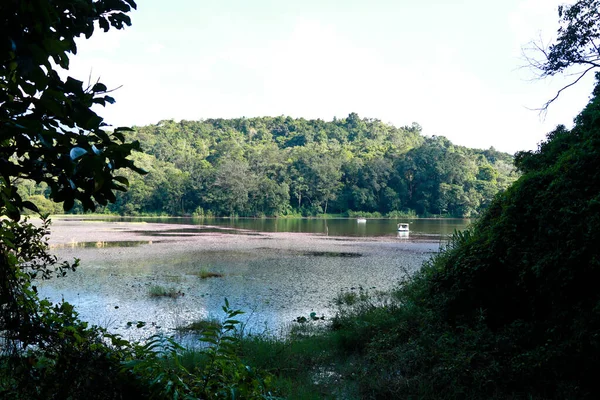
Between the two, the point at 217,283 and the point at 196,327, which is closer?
the point at 196,327

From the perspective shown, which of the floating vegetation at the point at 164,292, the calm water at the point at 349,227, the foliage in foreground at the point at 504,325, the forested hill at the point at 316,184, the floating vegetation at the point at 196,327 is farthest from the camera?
the forested hill at the point at 316,184

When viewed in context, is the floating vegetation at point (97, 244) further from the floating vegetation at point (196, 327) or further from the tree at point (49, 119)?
the tree at point (49, 119)

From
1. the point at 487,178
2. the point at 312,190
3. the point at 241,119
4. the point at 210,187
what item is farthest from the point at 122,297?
the point at 241,119

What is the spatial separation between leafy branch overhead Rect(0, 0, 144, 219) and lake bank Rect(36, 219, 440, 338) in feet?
20.4

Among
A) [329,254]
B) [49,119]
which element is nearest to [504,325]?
[49,119]

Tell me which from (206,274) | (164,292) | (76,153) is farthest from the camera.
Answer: (206,274)

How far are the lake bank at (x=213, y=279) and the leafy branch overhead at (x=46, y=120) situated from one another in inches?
244

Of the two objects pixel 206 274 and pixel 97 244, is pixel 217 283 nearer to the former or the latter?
pixel 206 274

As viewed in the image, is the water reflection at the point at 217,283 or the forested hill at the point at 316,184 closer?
the water reflection at the point at 217,283

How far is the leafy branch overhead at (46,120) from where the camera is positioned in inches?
41.8

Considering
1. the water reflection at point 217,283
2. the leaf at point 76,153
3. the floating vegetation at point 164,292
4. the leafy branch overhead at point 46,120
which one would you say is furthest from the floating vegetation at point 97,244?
the leaf at point 76,153

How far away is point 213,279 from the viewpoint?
1295 cm

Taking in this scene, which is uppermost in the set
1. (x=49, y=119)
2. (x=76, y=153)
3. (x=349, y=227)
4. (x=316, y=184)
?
(x=316, y=184)

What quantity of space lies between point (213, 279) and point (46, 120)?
39.8 feet
